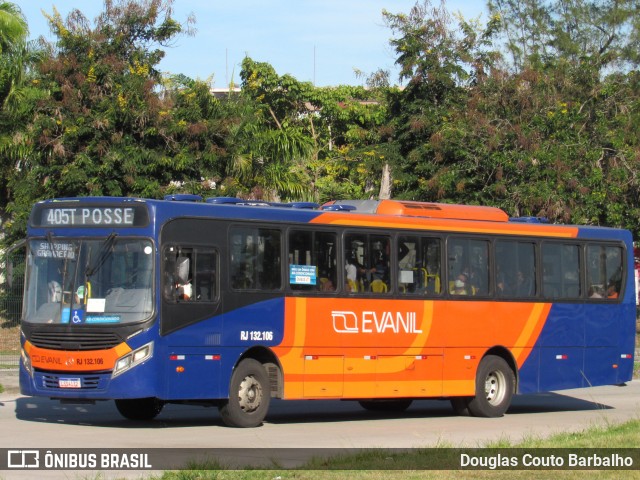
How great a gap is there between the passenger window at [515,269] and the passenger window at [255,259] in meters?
4.65

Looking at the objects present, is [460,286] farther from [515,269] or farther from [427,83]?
[427,83]

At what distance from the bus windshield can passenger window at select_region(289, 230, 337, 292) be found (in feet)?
8.26

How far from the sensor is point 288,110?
4178 cm

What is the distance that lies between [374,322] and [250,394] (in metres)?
2.57

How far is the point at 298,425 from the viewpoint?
16938 mm

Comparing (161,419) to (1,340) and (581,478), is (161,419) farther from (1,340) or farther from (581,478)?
(1,340)

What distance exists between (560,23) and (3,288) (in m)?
37.8

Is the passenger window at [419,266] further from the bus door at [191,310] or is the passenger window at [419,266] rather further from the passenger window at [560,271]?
the bus door at [191,310]

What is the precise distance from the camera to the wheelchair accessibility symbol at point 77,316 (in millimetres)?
15352

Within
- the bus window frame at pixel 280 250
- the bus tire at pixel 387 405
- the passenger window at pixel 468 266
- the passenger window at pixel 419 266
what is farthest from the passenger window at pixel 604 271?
the bus window frame at pixel 280 250

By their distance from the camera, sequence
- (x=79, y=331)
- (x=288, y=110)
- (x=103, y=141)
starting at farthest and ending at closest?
(x=288, y=110), (x=103, y=141), (x=79, y=331)

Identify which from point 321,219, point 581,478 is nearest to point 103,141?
point 321,219

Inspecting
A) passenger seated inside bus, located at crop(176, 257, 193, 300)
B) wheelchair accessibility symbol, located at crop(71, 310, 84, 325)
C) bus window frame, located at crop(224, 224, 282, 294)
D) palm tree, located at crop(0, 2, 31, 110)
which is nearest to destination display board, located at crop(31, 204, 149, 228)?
passenger seated inside bus, located at crop(176, 257, 193, 300)

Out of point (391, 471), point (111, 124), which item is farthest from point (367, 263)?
point (111, 124)
